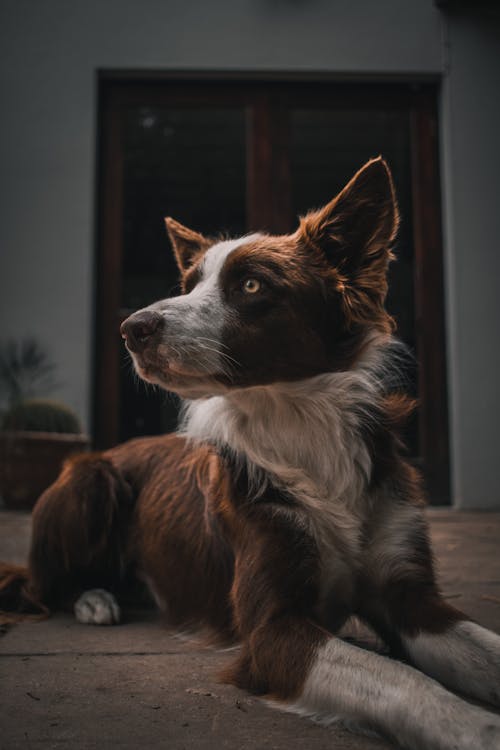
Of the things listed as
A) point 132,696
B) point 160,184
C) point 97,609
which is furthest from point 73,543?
point 160,184

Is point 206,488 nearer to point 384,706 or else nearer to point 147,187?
point 384,706

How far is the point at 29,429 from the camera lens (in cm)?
608

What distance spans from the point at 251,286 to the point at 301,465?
1.76 feet

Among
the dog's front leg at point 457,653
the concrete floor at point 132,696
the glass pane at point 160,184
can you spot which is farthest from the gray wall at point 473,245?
the dog's front leg at point 457,653

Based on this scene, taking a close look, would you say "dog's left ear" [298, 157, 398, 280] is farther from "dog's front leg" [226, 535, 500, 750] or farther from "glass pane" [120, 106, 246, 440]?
"glass pane" [120, 106, 246, 440]

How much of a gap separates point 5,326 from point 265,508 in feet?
16.9

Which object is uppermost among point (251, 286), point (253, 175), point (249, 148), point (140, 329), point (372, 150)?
point (372, 150)

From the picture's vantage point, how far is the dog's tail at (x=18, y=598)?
9.16 feet

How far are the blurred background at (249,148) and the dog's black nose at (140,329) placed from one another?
4667 mm

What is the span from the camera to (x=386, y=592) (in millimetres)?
2113

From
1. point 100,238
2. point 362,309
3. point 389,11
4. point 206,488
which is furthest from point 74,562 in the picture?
point 389,11

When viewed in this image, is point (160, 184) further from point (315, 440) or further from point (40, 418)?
point (315, 440)

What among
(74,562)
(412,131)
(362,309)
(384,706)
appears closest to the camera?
(384,706)

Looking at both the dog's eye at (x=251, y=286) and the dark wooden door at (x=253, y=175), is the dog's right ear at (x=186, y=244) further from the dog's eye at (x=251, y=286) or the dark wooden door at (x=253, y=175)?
the dark wooden door at (x=253, y=175)
